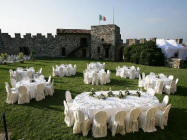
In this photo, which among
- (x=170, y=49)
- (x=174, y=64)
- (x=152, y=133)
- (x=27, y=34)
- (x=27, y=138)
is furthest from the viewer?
(x=27, y=34)

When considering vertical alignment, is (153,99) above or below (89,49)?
below

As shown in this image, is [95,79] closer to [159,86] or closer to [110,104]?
[159,86]

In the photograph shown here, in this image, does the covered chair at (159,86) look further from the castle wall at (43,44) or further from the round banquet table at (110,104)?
the castle wall at (43,44)

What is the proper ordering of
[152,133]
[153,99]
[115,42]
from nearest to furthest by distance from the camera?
[152,133]
[153,99]
[115,42]

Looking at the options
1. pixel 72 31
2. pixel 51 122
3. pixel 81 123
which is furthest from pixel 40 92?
pixel 72 31

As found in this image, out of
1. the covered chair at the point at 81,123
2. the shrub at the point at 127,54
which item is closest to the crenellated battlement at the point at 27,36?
the shrub at the point at 127,54

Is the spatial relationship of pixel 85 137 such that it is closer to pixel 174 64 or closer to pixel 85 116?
pixel 85 116

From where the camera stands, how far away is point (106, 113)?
4.78 metres

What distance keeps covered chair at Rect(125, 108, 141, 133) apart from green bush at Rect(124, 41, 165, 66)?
16810 mm

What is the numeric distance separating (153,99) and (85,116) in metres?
2.71

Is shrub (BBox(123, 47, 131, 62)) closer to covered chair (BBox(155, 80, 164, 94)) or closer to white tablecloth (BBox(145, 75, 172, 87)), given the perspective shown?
white tablecloth (BBox(145, 75, 172, 87))

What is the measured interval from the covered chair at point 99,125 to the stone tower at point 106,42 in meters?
21.8

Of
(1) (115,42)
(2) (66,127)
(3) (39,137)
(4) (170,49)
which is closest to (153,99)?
(2) (66,127)

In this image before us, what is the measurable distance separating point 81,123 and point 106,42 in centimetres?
2261
